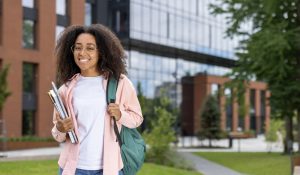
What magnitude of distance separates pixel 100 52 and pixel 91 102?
343 mm

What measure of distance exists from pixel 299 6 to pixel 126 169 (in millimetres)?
23040

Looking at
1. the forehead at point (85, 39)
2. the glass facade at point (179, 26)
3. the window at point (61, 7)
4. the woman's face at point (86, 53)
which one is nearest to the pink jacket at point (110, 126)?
the woman's face at point (86, 53)

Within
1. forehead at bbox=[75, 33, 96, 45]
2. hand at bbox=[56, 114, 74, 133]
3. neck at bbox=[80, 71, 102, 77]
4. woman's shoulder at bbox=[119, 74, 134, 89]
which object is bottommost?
hand at bbox=[56, 114, 74, 133]

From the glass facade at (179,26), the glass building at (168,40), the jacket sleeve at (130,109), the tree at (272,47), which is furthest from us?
the glass facade at (179,26)

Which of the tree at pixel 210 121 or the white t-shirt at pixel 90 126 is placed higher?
the white t-shirt at pixel 90 126

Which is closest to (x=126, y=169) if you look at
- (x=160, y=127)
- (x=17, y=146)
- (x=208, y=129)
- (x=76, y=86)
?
(x=76, y=86)

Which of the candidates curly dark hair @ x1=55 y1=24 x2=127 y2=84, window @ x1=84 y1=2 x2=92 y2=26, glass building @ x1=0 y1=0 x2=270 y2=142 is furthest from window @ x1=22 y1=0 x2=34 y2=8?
curly dark hair @ x1=55 y1=24 x2=127 y2=84

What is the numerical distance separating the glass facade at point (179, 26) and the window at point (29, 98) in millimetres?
10734

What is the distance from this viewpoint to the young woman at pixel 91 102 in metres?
3.36

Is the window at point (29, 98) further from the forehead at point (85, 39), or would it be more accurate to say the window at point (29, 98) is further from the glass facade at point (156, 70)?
the forehead at point (85, 39)

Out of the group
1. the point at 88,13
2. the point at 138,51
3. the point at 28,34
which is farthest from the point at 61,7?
the point at 138,51

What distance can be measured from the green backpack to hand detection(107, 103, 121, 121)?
5 cm

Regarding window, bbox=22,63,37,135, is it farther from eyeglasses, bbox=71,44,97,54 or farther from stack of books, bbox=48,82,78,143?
stack of books, bbox=48,82,78,143

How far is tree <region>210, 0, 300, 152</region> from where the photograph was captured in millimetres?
23453
